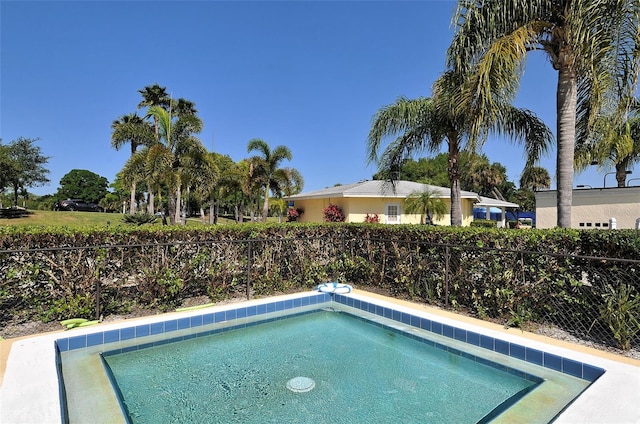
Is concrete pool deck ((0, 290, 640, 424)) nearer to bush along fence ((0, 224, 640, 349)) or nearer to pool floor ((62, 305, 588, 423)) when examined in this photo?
pool floor ((62, 305, 588, 423))

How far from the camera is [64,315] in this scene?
527 cm

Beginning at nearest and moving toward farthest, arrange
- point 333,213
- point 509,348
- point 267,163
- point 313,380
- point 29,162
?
point 313,380
point 509,348
point 333,213
point 267,163
point 29,162

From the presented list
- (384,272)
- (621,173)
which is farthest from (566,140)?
(621,173)

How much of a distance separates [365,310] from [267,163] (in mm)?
16841

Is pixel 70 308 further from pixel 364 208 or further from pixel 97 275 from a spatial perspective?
pixel 364 208

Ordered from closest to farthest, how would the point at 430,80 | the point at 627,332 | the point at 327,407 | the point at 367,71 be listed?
1. the point at 327,407
2. the point at 627,332
3. the point at 430,80
4. the point at 367,71

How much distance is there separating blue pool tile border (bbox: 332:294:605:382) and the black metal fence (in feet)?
2.61

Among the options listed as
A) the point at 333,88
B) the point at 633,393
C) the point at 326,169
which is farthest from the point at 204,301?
the point at 326,169

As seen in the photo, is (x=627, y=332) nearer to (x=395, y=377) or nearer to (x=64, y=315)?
(x=395, y=377)

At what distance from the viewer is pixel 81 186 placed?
65.5 meters

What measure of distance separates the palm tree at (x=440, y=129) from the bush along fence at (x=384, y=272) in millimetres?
3413

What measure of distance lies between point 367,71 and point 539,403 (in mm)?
17004

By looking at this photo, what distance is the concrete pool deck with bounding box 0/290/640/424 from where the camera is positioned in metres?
2.82

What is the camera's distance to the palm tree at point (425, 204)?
707 inches
